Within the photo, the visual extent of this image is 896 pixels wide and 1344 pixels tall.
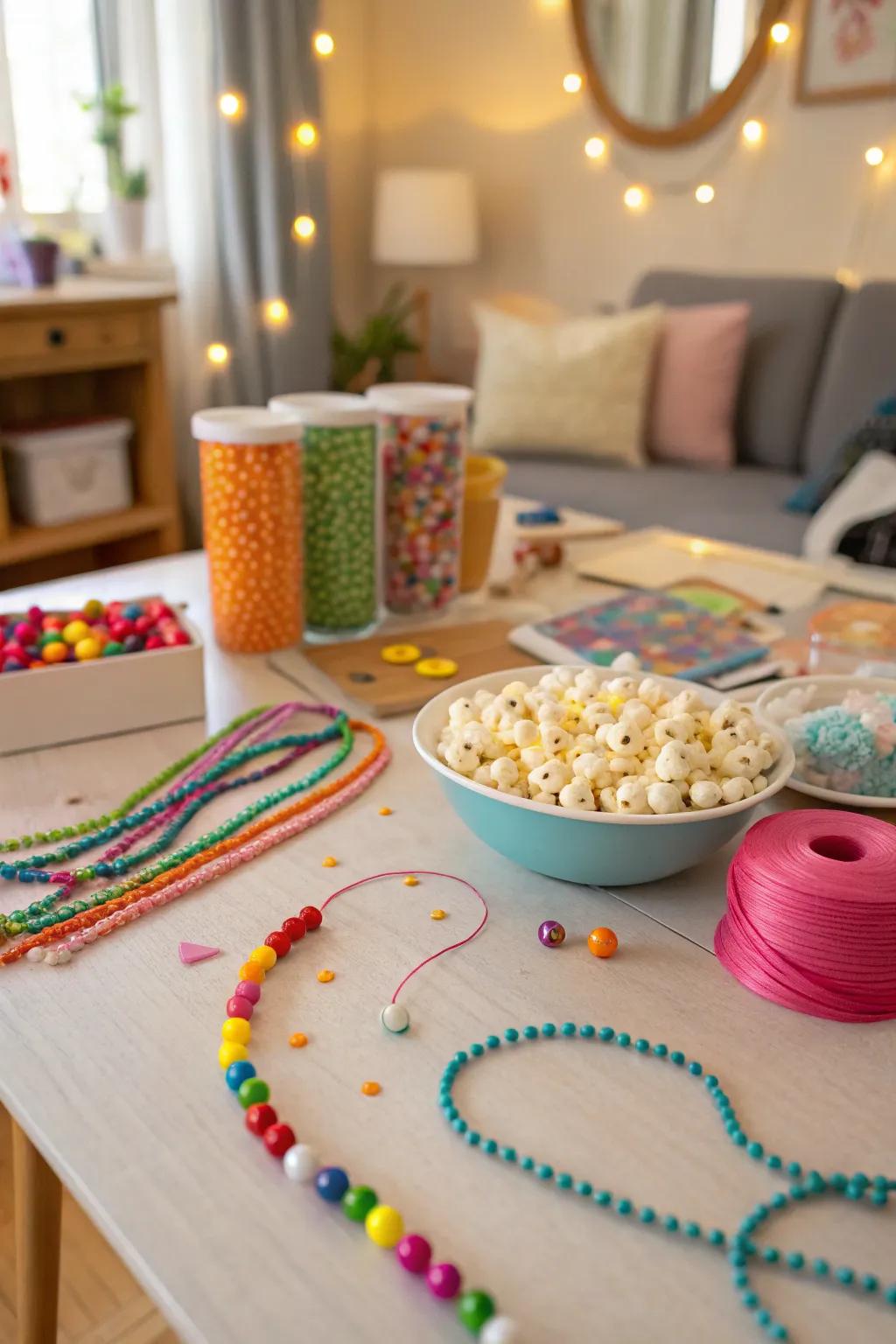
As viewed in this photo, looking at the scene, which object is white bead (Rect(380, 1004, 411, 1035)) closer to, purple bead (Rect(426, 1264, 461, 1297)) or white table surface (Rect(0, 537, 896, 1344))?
white table surface (Rect(0, 537, 896, 1344))

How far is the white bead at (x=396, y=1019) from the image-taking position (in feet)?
2.16

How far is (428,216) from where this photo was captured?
11.2ft

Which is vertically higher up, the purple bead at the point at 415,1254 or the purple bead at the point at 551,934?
the purple bead at the point at 551,934

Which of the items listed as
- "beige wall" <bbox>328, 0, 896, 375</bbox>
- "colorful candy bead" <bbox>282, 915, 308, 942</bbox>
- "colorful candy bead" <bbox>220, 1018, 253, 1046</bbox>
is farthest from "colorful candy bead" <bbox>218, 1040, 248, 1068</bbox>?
"beige wall" <bbox>328, 0, 896, 375</bbox>

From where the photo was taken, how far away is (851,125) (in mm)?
2797

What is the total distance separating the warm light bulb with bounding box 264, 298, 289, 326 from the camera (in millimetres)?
3311

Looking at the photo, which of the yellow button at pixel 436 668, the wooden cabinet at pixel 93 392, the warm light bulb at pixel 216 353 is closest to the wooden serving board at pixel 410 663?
the yellow button at pixel 436 668

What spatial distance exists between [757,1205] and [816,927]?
17 centimetres

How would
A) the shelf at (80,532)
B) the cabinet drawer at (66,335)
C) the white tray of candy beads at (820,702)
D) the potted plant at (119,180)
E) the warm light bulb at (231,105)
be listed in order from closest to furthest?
the white tray of candy beads at (820,702)
the cabinet drawer at (66,335)
the shelf at (80,532)
the potted plant at (119,180)
the warm light bulb at (231,105)

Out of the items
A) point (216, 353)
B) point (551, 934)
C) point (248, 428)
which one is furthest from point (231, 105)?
point (551, 934)

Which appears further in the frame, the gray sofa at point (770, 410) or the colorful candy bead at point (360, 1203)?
the gray sofa at point (770, 410)

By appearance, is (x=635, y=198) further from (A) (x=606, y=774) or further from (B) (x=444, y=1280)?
(B) (x=444, y=1280)

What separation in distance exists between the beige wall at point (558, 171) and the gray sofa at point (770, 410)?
0.57 ft

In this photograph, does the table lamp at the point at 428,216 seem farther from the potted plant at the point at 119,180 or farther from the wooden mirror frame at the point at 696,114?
the potted plant at the point at 119,180
